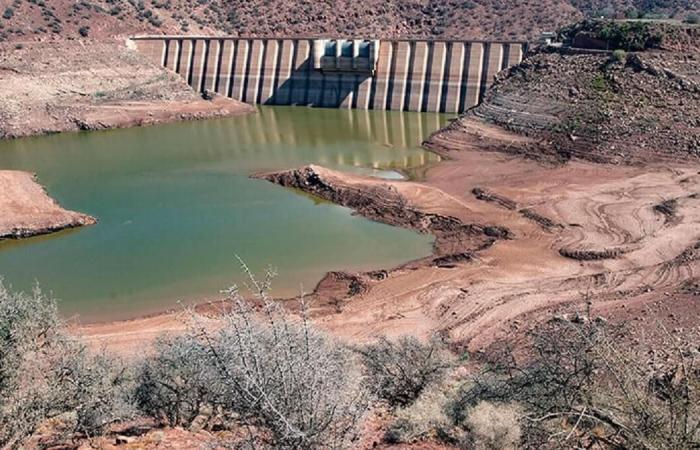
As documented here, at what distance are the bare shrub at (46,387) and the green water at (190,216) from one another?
9908mm

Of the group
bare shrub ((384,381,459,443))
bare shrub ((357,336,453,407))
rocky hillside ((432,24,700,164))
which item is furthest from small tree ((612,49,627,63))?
bare shrub ((384,381,459,443))

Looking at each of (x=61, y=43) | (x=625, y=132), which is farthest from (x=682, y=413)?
(x=61, y=43)

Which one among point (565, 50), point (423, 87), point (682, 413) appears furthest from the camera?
point (423, 87)

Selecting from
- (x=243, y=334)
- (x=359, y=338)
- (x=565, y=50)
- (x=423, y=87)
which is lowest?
(x=359, y=338)

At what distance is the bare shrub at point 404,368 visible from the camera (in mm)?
12742

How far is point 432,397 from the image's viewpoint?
38.3 ft

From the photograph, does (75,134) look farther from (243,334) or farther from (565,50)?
(243,334)

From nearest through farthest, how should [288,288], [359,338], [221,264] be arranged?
[359,338]
[288,288]
[221,264]

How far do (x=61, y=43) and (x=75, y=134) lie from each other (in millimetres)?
13985

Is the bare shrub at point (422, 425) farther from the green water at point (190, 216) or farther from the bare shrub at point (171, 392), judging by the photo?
the green water at point (190, 216)

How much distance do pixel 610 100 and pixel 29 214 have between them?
33.7 m

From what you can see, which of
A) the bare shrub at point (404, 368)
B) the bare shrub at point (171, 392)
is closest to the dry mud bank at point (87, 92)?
the bare shrub at point (404, 368)

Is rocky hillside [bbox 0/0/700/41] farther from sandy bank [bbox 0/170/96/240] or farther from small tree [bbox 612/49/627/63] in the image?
sandy bank [bbox 0/170/96/240]

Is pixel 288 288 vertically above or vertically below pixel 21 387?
below
